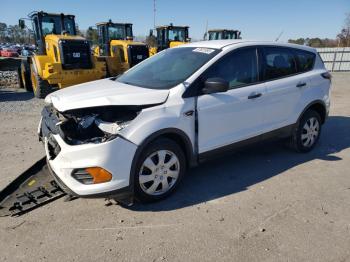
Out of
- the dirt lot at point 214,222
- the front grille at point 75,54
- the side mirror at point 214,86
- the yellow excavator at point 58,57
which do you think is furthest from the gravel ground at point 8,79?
the side mirror at point 214,86

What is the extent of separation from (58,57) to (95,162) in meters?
8.25

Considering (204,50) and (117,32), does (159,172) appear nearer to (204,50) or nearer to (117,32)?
(204,50)

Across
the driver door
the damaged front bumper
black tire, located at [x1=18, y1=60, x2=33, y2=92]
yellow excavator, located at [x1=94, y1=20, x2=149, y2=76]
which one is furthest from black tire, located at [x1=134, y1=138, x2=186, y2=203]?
black tire, located at [x1=18, y1=60, x2=33, y2=92]

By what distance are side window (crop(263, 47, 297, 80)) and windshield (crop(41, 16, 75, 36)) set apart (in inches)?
363

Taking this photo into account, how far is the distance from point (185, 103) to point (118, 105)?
2.53 feet

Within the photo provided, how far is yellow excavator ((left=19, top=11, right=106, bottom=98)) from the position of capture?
9981 mm

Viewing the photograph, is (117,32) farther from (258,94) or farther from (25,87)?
(258,94)

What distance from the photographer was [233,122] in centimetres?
415

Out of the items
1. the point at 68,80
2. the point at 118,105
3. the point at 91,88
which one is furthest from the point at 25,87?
the point at 118,105

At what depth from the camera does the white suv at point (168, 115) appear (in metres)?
3.24

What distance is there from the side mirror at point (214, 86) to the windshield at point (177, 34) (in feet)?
40.2

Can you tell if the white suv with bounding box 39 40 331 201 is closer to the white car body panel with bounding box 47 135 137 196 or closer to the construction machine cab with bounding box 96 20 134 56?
the white car body panel with bounding box 47 135 137 196

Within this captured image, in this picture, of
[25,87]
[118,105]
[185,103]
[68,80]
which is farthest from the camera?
[25,87]

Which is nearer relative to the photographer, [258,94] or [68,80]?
[258,94]
